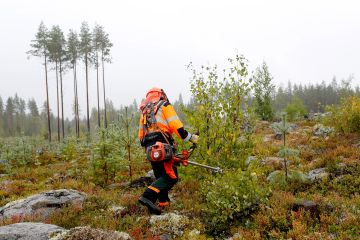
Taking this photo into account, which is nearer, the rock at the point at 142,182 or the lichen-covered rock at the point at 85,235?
the lichen-covered rock at the point at 85,235

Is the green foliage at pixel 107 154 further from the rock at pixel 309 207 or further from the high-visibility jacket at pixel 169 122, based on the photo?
the rock at pixel 309 207

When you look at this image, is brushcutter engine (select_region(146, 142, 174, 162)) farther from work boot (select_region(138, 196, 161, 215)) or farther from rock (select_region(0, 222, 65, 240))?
rock (select_region(0, 222, 65, 240))

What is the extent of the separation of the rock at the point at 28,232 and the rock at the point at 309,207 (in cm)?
457

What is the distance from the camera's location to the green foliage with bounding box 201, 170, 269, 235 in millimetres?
6164

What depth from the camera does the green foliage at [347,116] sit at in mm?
12680

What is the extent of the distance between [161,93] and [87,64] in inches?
1403

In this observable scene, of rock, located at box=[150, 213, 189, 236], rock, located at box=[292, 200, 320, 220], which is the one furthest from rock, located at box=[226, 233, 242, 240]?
rock, located at box=[292, 200, 320, 220]

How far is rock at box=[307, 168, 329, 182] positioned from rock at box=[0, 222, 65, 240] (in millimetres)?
6735

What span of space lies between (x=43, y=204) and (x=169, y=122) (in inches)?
150

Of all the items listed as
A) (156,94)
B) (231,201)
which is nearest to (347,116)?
(231,201)

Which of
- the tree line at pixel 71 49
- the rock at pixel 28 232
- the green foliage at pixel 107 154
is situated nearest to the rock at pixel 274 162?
the green foliage at pixel 107 154

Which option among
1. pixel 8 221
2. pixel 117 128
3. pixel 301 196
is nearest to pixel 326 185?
pixel 301 196

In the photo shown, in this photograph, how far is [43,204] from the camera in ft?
24.7

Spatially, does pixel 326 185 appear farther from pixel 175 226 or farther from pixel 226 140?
pixel 175 226
